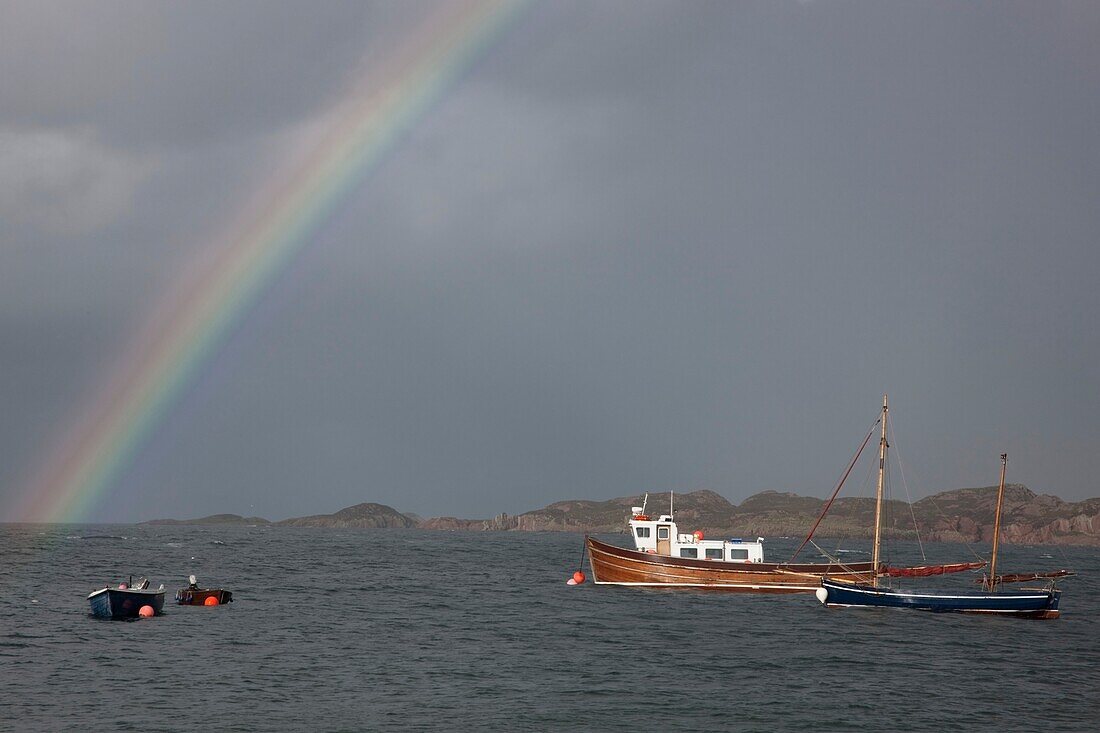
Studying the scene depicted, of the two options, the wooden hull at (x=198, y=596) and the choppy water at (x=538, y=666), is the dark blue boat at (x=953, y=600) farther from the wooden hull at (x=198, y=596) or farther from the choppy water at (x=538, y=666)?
the wooden hull at (x=198, y=596)

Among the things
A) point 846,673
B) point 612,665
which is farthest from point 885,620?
point 612,665

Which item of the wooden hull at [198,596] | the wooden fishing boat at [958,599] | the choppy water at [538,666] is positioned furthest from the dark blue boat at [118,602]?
the wooden fishing boat at [958,599]

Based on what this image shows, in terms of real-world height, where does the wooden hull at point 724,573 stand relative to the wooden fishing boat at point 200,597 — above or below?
above

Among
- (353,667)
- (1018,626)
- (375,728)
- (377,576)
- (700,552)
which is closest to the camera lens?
(375,728)

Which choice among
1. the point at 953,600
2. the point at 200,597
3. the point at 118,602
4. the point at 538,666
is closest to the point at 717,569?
the point at 953,600

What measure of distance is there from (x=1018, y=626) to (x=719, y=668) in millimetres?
34578

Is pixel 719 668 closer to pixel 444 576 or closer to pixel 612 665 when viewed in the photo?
pixel 612 665

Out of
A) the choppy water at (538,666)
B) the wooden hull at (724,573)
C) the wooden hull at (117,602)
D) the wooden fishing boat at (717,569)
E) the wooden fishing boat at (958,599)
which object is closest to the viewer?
the choppy water at (538,666)

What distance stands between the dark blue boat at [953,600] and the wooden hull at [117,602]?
4976 cm

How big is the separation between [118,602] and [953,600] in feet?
196

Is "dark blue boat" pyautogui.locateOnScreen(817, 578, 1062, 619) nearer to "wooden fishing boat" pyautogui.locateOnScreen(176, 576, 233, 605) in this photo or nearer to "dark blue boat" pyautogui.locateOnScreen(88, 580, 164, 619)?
"wooden fishing boat" pyautogui.locateOnScreen(176, 576, 233, 605)

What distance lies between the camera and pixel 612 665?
159ft

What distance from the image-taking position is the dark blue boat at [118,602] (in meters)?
64.2

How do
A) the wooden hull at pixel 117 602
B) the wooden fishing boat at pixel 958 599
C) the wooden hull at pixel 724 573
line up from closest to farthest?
the wooden hull at pixel 117 602
the wooden fishing boat at pixel 958 599
the wooden hull at pixel 724 573
